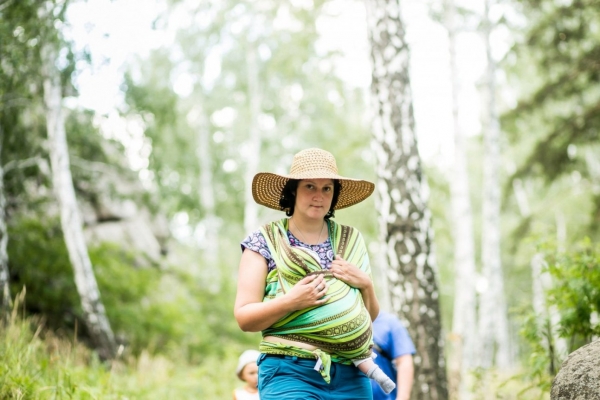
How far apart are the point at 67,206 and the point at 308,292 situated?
8.68 metres

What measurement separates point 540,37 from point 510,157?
1745 cm

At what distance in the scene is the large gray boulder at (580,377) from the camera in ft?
10.1

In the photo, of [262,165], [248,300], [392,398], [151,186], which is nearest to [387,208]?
[392,398]

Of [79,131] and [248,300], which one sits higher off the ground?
[79,131]

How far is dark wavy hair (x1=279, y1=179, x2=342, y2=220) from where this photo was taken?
128 inches


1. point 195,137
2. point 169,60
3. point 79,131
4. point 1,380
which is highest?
point 169,60

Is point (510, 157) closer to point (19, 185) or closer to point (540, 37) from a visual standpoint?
point (540, 37)

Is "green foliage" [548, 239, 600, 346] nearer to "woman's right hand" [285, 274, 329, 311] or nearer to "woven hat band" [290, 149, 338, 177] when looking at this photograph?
"woven hat band" [290, 149, 338, 177]

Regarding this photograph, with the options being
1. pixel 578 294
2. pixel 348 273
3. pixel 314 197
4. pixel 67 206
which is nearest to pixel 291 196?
pixel 314 197

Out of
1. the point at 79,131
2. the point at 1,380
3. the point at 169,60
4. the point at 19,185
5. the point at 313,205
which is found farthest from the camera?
the point at 169,60

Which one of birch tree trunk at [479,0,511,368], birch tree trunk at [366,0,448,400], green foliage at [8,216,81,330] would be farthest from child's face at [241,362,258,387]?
birch tree trunk at [479,0,511,368]

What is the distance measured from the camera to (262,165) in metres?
23.6

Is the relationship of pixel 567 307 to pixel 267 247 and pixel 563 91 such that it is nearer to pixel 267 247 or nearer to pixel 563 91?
pixel 267 247

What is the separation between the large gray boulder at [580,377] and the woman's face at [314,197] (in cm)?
157
